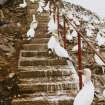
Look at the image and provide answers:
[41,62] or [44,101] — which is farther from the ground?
[41,62]

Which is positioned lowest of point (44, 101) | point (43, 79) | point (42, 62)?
point (44, 101)

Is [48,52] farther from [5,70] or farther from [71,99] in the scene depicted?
[71,99]

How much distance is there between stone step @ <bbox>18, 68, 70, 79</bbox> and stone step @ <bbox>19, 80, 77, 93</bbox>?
495 mm

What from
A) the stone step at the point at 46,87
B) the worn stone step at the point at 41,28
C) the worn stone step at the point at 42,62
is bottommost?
the stone step at the point at 46,87

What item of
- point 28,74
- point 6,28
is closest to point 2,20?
point 6,28

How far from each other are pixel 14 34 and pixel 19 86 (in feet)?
15.9

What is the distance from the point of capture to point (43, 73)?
7.35 m

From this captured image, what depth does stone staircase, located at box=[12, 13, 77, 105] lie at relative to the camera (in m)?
6.32

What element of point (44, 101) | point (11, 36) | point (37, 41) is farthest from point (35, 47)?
point (44, 101)

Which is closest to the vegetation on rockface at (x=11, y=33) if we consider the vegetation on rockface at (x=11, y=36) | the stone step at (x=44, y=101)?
the vegetation on rockface at (x=11, y=36)

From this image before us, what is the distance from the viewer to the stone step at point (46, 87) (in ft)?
22.1

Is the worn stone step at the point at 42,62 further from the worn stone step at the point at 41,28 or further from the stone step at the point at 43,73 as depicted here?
the worn stone step at the point at 41,28

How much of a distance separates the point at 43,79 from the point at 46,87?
0.39 metres

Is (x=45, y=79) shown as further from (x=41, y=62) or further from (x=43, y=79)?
(x=41, y=62)
